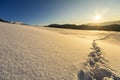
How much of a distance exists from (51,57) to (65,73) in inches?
36.9

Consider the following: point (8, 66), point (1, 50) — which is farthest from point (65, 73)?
point (1, 50)

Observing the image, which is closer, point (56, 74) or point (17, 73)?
point (17, 73)

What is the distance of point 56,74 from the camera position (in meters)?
2.89

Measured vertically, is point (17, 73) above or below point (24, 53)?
below

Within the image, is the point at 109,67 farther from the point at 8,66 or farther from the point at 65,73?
the point at 8,66

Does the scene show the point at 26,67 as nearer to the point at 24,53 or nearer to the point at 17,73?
the point at 17,73

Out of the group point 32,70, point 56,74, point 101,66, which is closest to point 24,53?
point 32,70

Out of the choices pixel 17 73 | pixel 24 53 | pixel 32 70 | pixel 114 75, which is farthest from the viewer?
pixel 24 53

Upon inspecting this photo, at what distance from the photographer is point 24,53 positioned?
3.66 m

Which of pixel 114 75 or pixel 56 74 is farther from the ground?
pixel 56 74

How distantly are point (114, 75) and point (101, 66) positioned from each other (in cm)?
56

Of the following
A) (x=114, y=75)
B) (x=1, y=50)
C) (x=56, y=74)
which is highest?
(x=1, y=50)

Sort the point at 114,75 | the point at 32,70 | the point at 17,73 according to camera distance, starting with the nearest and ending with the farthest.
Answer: the point at 17,73, the point at 32,70, the point at 114,75

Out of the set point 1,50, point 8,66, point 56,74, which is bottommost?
point 56,74
